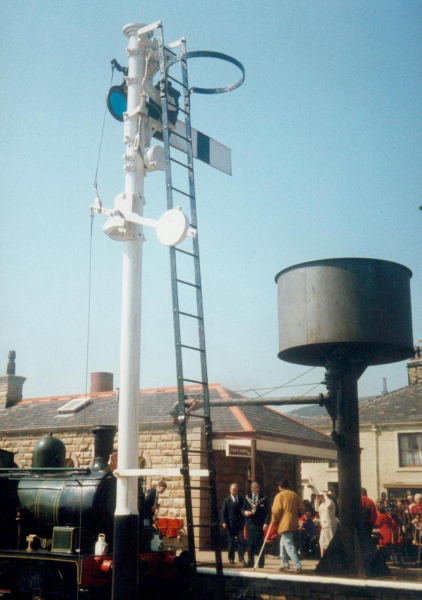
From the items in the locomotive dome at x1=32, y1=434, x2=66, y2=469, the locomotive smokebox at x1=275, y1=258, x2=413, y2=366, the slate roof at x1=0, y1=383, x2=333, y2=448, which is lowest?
the locomotive dome at x1=32, y1=434, x2=66, y2=469

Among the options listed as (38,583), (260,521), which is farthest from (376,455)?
(38,583)

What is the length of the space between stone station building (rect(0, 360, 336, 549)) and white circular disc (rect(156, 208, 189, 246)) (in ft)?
26.8

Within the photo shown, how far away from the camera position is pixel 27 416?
69.2ft

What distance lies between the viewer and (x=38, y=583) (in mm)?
8320

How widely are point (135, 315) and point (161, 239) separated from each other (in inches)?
36.8

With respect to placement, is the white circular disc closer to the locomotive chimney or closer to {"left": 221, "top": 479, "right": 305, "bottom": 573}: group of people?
the locomotive chimney

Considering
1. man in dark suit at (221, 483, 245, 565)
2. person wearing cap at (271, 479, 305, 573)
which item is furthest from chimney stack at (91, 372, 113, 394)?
A: person wearing cap at (271, 479, 305, 573)

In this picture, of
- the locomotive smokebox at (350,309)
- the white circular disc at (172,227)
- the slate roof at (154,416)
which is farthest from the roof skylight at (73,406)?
the white circular disc at (172,227)

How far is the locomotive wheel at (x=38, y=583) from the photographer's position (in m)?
8.12

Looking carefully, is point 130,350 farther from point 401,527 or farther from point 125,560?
point 401,527

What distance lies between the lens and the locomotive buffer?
6414mm

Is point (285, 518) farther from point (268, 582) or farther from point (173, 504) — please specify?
point (173, 504)

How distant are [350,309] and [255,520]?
4.75 m

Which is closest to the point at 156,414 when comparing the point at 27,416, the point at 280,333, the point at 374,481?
the point at 27,416
